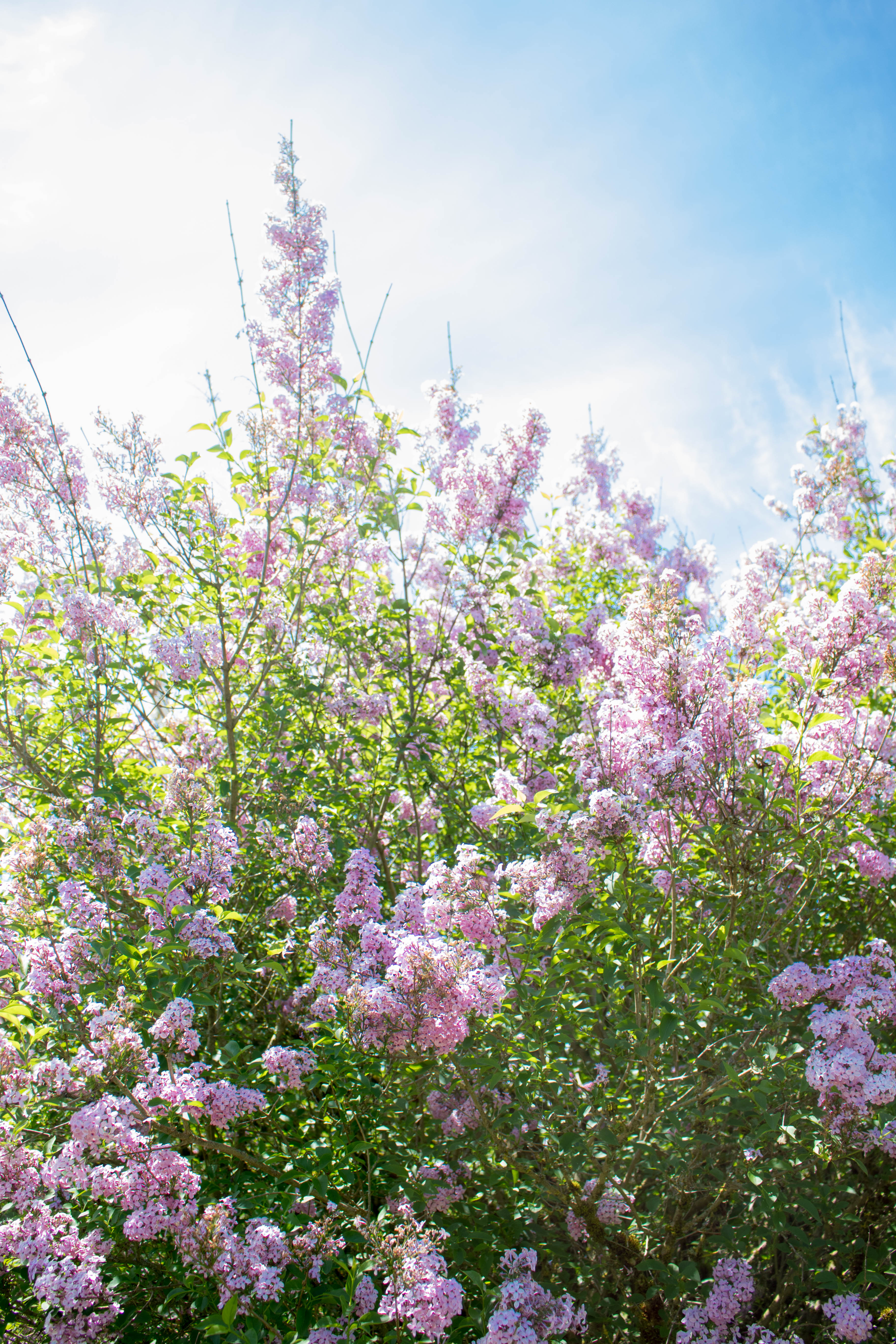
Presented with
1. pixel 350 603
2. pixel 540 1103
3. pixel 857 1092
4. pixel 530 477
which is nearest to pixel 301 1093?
pixel 540 1103

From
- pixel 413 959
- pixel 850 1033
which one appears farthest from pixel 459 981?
pixel 850 1033

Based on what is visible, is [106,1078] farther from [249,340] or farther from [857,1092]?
[249,340]

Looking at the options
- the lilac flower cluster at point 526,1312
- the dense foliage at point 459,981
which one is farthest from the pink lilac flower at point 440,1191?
the lilac flower cluster at point 526,1312

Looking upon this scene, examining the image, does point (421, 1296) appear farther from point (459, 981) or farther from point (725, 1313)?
point (725, 1313)

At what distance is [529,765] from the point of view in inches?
166

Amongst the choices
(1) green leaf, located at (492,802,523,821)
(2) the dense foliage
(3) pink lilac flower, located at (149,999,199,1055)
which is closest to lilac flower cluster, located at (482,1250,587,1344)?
(2) the dense foliage

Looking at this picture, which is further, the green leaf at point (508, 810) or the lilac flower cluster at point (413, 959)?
the green leaf at point (508, 810)

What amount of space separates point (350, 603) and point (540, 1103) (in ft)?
11.1

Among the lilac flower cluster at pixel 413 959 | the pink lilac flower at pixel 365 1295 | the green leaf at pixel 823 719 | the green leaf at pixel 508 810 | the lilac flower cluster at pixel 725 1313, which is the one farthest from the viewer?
the green leaf at pixel 508 810

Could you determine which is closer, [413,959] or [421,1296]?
[421,1296]

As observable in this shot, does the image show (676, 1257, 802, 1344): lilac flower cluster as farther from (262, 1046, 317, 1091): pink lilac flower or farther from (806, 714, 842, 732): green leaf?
(806, 714, 842, 732): green leaf

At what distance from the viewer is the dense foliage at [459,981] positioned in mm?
2617

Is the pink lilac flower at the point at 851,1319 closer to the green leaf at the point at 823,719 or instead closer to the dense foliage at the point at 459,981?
the dense foliage at the point at 459,981

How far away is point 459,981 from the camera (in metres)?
2.64
